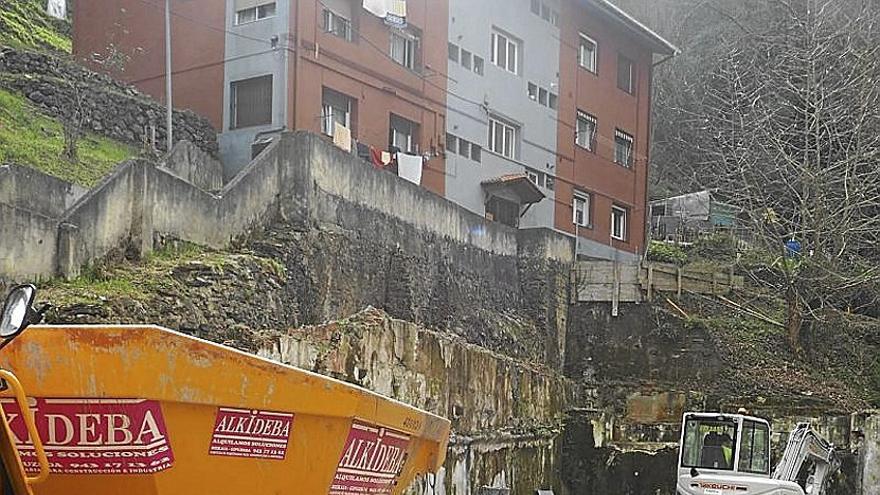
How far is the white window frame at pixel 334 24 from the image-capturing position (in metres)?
23.3

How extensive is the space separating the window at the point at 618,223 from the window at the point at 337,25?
505 inches

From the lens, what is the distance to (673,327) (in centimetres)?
2688

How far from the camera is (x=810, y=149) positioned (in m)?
32.1

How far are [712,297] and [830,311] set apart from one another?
3.05 meters

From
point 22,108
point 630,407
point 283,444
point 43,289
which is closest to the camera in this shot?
point 283,444

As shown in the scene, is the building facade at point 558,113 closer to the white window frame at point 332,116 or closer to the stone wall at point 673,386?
the white window frame at point 332,116

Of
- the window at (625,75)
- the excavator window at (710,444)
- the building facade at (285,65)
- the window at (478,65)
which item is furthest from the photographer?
the window at (625,75)

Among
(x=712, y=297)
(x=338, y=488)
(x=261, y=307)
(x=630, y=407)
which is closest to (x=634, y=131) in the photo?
(x=712, y=297)

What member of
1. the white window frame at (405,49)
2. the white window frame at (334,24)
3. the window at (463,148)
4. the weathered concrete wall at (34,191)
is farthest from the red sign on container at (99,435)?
the window at (463,148)

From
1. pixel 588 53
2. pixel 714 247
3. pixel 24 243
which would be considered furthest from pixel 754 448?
pixel 588 53

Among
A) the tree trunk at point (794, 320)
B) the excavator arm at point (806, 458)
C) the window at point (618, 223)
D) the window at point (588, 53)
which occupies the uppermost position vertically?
the window at point (588, 53)

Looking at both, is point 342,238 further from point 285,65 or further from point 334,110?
point 334,110

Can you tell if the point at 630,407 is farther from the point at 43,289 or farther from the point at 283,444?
the point at 283,444

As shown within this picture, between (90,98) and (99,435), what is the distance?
1766 centimetres
